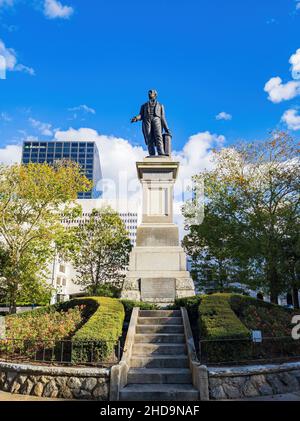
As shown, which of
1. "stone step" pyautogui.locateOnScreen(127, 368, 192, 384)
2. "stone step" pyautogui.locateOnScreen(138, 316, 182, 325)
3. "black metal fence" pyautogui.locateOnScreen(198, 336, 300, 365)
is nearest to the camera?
"stone step" pyautogui.locateOnScreen(127, 368, 192, 384)

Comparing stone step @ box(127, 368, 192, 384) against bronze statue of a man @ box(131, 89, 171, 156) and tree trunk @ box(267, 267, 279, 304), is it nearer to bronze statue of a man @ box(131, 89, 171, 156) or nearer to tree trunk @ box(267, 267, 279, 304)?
bronze statue of a man @ box(131, 89, 171, 156)

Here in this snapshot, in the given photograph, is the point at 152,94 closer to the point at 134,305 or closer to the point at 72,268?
the point at 134,305

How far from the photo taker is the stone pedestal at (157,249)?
14.3m

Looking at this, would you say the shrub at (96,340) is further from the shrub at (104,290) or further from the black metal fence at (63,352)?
the shrub at (104,290)

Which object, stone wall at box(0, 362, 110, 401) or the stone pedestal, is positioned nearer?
stone wall at box(0, 362, 110, 401)

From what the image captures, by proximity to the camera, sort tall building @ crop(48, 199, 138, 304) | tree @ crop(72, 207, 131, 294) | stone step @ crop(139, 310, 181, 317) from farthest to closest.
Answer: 1. tall building @ crop(48, 199, 138, 304)
2. tree @ crop(72, 207, 131, 294)
3. stone step @ crop(139, 310, 181, 317)

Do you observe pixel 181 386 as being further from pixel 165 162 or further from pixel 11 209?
pixel 11 209

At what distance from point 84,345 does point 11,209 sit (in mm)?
15443

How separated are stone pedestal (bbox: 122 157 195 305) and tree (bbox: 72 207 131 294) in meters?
15.2

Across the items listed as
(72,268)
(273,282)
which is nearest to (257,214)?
(273,282)

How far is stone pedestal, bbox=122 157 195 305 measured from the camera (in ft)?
46.8

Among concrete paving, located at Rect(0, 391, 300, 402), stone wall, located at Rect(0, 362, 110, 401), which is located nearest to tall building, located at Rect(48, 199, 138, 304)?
stone wall, located at Rect(0, 362, 110, 401)
